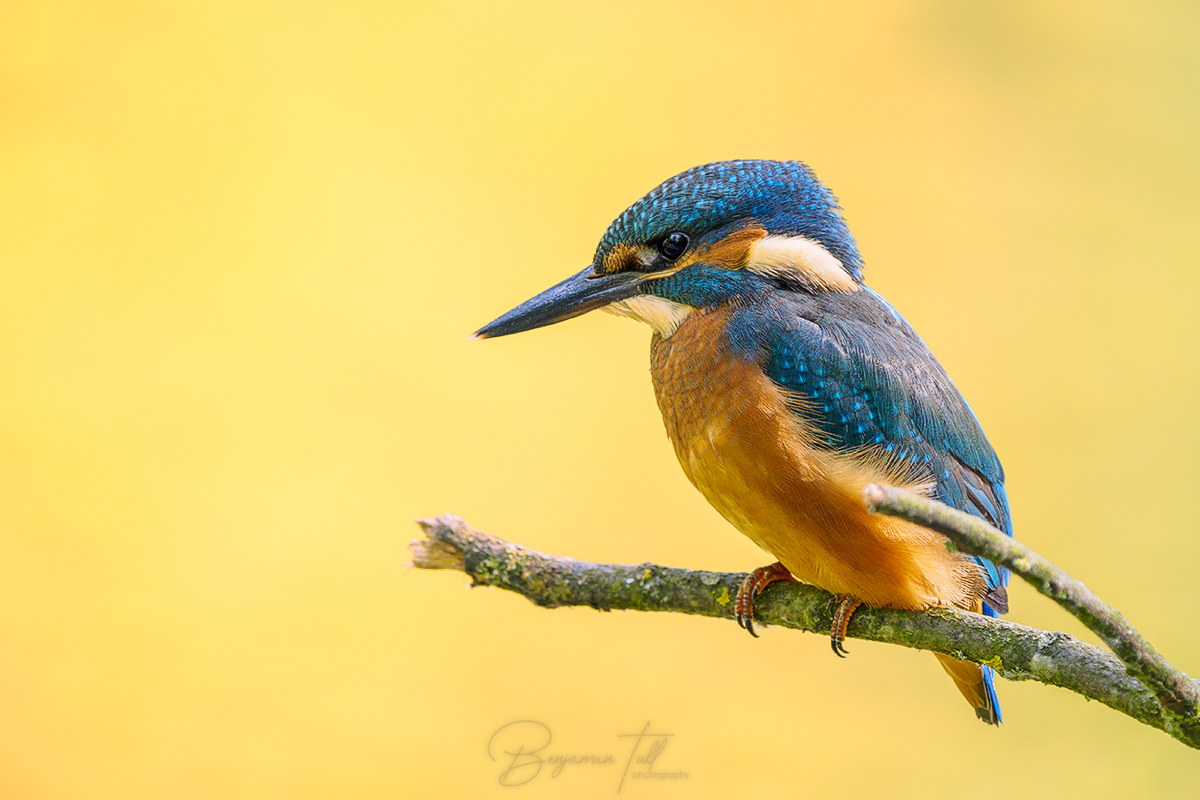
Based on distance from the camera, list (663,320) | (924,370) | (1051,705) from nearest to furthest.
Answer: (924,370) < (663,320) < (1051,705)

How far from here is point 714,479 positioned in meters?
1.32

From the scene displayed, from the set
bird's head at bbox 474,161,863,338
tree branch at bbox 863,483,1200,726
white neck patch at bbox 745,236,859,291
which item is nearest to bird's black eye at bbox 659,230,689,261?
bird's head at bbox 474,161,863,338

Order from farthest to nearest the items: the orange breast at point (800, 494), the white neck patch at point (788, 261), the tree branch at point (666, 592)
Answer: the white neck patch at point (788, 261) → the orange breast at point (800, 494) → the tree branch at point (666, 592)

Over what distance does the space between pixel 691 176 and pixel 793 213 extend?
7.0 inches

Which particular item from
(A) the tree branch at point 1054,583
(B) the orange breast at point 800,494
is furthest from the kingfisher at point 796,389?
(A) the tree branch at point 1054,583

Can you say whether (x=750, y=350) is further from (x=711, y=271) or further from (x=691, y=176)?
(x=691, y=176)

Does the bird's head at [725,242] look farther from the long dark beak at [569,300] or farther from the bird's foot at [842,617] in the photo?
the bird's foot at [842,617]

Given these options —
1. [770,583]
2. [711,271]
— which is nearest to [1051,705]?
[770,583]

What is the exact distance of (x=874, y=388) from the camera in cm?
130

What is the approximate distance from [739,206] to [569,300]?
1.08 feet

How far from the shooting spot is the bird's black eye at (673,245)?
143cm

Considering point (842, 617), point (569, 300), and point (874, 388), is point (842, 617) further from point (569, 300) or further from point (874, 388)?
point (569, 300)

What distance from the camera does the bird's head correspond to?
141cm

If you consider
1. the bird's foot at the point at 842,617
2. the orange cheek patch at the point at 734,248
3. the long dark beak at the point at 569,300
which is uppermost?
the orange cheek patch at the point at 734,248
